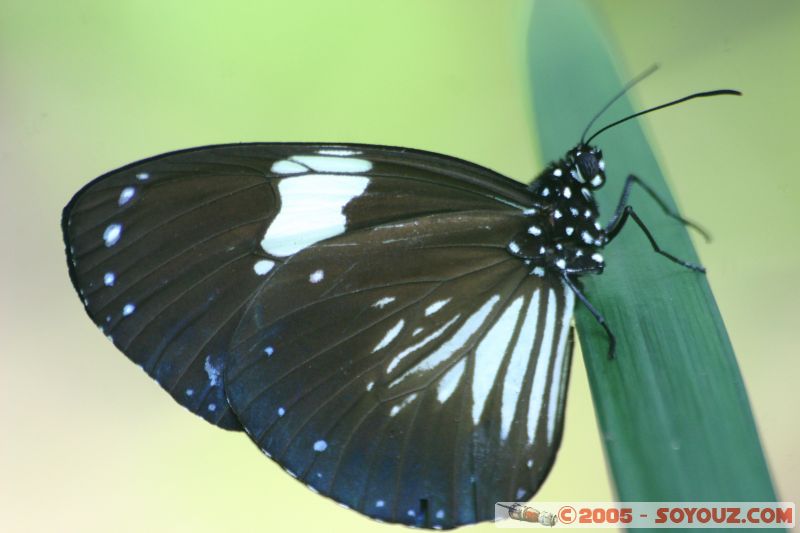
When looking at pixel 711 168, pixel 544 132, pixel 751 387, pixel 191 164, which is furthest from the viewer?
pixel 711 168

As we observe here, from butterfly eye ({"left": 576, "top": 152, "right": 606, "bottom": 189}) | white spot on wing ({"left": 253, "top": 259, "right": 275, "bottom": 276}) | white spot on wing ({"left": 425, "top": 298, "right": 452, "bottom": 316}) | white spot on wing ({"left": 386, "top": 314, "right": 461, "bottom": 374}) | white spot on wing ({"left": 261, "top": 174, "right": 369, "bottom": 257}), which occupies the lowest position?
white spot on wing ({"left": 386, "top": 314, "right": 461, "bottom": 374})

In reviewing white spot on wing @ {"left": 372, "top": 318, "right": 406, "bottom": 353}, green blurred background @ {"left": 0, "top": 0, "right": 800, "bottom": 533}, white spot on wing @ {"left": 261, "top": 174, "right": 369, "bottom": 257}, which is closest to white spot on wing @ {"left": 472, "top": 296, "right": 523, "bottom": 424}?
white spot on wing @ {"left": 372, "top": 318, "right": 406, "bottom": 353}

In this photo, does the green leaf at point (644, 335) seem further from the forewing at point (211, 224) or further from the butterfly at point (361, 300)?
the forewing at point (211, 224)

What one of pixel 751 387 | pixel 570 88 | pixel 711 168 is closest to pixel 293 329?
pixel 570 88

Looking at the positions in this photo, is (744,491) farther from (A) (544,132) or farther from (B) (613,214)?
(A) (544,132)

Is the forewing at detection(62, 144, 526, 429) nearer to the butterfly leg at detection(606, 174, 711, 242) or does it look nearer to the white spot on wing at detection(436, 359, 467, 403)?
the butterfly leg at detection(606, 174, 711, 242)

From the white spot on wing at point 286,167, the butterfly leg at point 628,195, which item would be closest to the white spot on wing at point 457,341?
the butterfly leg at point 628,195

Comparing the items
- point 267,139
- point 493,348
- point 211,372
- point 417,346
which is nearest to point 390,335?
point 417,346

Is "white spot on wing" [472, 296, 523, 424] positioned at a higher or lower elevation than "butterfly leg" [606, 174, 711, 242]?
lower
